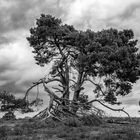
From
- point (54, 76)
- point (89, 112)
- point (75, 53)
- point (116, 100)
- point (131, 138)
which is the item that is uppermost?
point (75, 53)

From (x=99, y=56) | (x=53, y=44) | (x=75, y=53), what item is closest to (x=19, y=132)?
(x=99, y=56)

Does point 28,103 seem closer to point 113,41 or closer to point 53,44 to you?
point 53,44

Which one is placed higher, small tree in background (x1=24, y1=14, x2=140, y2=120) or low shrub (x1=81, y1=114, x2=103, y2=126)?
small tree in background (x1=24, y1=14, x2=140, y2=120)

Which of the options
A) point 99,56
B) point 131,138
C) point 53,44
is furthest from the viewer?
point 53,44

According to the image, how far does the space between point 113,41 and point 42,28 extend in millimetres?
8082

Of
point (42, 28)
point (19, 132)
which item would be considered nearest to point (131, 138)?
point (19, 132)

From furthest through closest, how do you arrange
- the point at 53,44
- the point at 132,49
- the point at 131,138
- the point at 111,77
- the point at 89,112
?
1. the point at 53,44
2. the point at 132,49
3. the point at 111,77
4. the point at 89,112
5. the point at 131,138

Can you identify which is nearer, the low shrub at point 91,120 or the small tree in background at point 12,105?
the low shrub at point 91,120

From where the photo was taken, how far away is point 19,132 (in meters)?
16.4

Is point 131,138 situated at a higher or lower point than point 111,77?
lower

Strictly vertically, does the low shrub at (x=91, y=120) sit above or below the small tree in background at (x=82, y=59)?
below

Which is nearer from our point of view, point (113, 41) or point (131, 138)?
point (131, 138)

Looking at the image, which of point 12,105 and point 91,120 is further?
point 12,105

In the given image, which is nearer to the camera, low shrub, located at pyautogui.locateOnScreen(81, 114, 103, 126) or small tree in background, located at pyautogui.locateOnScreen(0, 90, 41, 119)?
low shrub, located at pyautogui.locateOnScreen(81, 114, 103, 126)
